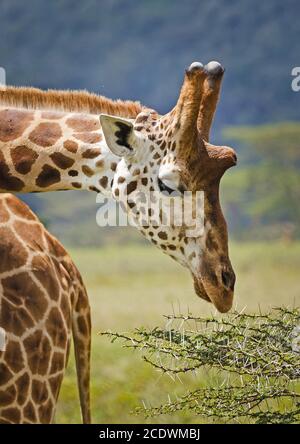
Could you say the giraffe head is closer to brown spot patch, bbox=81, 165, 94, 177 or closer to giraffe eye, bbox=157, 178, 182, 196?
giraffe eye, bbox=157, 178, 182, 196

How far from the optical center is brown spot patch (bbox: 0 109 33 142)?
16.9 feet

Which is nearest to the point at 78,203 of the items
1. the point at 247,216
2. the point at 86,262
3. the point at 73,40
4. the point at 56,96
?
the point at 247,216

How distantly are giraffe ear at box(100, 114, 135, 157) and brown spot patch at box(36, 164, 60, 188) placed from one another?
0.86 feet

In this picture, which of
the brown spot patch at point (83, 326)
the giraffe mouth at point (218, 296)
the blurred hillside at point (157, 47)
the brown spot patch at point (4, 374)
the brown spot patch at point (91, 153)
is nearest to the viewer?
the giraffe mouth at point (218, 296)

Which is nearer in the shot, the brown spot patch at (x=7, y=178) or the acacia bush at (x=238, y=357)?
the acacia bush at (x=238, y=357)

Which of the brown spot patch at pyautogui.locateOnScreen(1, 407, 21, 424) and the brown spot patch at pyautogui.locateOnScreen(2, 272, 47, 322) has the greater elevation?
the brown spot patch at pyautogui.locateOnScreen(2, 272, 47, 322)

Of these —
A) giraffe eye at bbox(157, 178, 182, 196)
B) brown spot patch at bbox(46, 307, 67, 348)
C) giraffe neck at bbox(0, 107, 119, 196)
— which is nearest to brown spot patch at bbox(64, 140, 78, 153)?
giraffe neck at bbox(0, 107, 119, 196)

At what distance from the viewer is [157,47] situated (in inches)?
1652

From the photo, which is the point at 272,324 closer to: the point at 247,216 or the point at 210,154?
the point at 210,154

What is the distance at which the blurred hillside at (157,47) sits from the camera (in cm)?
3856

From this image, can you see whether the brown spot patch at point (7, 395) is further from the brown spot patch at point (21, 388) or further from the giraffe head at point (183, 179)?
the giraffe head at point (183, 179)

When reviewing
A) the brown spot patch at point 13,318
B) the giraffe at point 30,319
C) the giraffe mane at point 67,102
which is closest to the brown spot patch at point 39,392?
the giraffe at point 30,319

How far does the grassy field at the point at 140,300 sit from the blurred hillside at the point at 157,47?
13.2m

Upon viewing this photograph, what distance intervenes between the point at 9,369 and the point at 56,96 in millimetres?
1139
